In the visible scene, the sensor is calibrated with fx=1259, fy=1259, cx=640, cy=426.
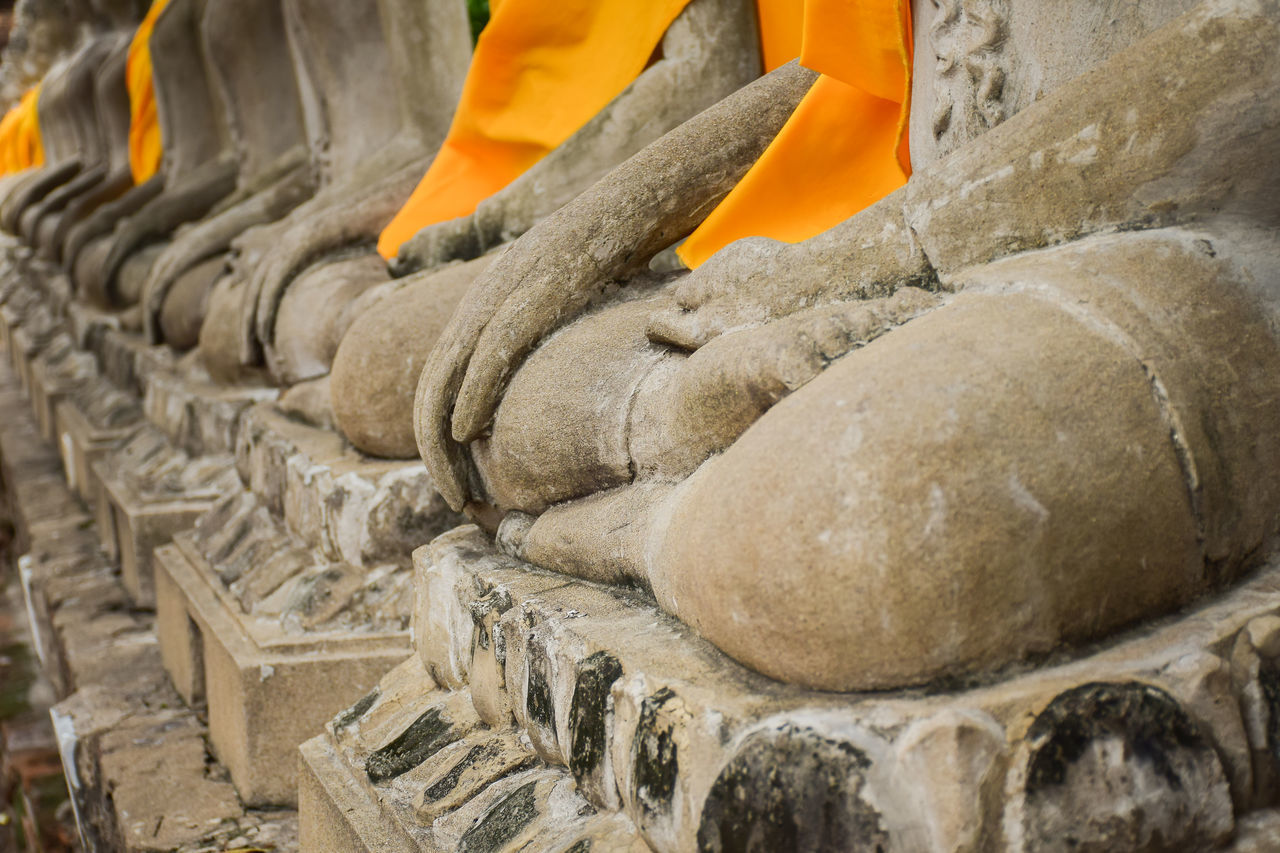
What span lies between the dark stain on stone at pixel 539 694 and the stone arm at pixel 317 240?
5.86 ft

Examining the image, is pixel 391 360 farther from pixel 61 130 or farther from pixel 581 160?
pixel 61 130

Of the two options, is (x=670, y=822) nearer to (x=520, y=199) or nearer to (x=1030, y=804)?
(x=1030, y=804)

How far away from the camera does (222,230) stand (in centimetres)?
420

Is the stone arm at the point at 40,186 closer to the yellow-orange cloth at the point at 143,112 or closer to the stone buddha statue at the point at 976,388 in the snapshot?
the yellow-orange cloth at the point at 143,112

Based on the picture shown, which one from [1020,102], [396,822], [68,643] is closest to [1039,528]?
[1020,102]

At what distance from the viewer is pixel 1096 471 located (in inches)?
44.1

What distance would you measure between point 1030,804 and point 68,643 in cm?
284

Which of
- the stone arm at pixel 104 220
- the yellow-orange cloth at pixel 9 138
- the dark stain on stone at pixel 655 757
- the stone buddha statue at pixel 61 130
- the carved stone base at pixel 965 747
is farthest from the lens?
the yellow-orange cloth at pixel 9 138

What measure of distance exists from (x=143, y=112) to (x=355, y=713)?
4666mm

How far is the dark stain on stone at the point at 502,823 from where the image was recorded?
4.81ft

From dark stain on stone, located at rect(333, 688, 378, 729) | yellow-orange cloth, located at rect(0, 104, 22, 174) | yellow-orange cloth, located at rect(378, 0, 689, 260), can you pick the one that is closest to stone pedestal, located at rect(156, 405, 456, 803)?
dark stain on stone, located at rect(333, 688, 378, 729)

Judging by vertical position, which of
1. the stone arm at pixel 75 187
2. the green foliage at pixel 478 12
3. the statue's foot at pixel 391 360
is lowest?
the statue's foot at pixel 391 360

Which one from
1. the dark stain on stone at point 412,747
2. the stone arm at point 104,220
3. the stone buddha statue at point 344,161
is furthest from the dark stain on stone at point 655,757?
the stone arm at point 104,220

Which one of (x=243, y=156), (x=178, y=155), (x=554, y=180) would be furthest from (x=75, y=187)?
(x=554, y=180)
